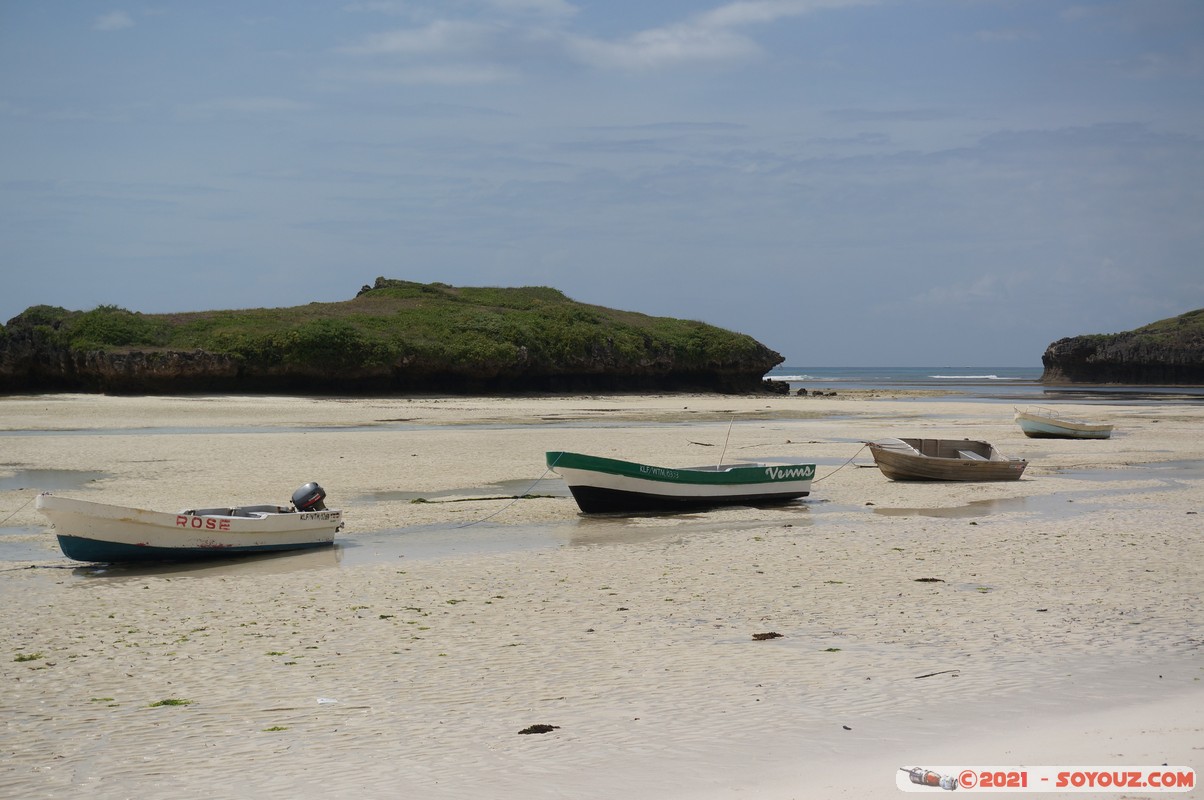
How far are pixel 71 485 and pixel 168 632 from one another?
1251 centimetres

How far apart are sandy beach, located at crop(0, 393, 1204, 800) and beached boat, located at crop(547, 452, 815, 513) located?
50 cm

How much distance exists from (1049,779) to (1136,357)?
99.5 metres

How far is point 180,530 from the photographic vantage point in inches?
540

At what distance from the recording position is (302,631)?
398 inches

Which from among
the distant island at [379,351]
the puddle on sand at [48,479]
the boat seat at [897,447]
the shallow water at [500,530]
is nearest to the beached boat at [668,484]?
the shallow water at [500,530]

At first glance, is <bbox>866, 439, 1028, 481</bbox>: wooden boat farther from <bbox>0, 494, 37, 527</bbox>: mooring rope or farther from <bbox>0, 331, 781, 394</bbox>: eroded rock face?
<bbox>0, 331, 781, 394</bbox>: eroded rock face

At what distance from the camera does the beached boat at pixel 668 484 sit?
61.5 ft

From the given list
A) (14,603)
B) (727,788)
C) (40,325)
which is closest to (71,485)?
(14,603)

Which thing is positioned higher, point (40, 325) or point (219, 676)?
point (40, 325)

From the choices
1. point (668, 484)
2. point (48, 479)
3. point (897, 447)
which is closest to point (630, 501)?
point (668, 484)

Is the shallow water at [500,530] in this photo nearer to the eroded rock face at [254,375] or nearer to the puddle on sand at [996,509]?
the puddle on sand at [996,509]

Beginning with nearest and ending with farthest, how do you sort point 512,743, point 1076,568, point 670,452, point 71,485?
point 512,743, point 1076,568, point 71,485, point 670,452

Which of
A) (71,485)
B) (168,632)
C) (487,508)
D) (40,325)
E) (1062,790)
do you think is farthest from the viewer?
(40,325)

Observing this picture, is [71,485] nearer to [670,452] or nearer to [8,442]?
[8,442]
